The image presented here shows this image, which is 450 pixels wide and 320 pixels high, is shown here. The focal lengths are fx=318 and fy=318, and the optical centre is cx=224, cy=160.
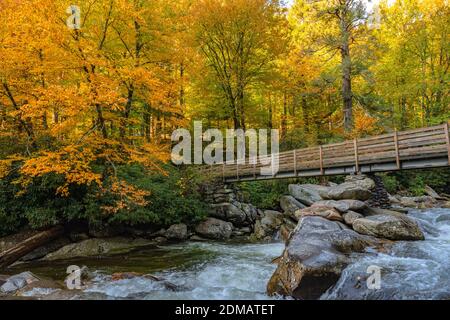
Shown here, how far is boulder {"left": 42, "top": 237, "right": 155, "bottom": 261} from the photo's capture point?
33.5 feet

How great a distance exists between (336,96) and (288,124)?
3.78 metres

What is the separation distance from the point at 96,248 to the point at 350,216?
8209mm

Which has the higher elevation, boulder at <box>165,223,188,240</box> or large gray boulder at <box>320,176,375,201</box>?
large gray boulder at <box>320,176,375,201</box>

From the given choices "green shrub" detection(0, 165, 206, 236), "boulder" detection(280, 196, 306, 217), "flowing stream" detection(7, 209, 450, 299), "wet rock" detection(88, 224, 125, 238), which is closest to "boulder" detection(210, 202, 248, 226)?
"green shrub" detection(0, 165, 206, 236)

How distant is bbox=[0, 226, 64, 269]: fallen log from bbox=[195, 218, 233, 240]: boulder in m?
5.13

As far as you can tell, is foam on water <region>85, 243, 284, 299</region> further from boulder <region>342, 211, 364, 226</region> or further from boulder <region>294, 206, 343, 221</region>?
boulder <region>342, 211, 364, 226</region>

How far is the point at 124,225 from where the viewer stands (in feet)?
39.3

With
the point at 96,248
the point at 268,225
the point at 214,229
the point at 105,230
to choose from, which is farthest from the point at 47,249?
the point at 268,225

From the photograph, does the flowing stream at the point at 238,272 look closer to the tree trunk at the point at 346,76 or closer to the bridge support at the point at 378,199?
the bridge support at the point at 378,199

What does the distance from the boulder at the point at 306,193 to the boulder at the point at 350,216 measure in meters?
5.13

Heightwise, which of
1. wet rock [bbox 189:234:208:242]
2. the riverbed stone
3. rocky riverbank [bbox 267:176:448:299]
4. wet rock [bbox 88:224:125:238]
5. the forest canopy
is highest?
the forest canopy

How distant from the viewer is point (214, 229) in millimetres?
13031

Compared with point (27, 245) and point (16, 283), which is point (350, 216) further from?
point (27, 245)

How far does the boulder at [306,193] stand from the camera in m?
14.6
